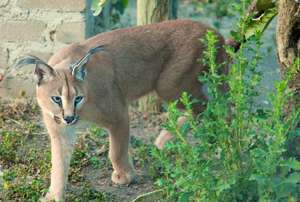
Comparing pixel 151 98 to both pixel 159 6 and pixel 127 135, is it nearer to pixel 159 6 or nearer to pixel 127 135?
pixel 159 6

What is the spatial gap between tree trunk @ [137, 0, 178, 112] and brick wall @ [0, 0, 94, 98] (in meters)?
0.42

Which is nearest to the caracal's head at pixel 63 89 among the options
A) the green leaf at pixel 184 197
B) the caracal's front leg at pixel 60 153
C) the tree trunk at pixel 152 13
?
the caracal's front leg at pixel 60 153

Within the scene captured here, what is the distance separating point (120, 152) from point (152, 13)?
163cm

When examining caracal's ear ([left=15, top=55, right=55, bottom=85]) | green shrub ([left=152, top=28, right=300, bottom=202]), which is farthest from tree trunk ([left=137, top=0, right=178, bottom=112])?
green shrub ([left=152, top=28, right=300, bottom=202])

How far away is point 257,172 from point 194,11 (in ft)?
19.9

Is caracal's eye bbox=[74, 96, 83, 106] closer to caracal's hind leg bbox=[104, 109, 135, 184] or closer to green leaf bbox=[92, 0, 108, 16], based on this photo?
caracal's hind leg bbox=[104, 109, 135, 184]

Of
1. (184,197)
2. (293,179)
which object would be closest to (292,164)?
(293,179)

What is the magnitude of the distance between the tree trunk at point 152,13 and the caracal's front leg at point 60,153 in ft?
4.61

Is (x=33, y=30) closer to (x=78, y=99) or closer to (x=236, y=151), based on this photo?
(x=78, y=99)

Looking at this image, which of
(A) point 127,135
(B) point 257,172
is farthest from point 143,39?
(B) point 257,172

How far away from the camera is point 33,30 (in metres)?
6.65

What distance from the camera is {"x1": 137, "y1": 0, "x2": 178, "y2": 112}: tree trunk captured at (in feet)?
21.8

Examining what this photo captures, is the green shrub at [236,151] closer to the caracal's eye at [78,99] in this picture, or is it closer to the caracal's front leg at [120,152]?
the caracal's eye at [78,99]

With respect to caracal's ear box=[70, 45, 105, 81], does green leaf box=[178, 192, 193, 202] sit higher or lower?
lower
